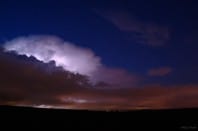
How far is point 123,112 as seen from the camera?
21.4 m

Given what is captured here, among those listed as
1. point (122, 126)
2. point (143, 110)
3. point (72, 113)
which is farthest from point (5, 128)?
point (143, 110)

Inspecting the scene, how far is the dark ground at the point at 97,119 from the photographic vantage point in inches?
758

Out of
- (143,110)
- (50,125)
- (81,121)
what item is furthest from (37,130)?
(143,110)

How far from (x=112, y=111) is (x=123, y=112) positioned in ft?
2.23

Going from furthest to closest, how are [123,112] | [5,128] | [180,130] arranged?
[123,112] < [180,130] < [5,128]

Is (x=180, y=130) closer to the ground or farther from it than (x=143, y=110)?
closer to the ground

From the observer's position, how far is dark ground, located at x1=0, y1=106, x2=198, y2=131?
19.3 m

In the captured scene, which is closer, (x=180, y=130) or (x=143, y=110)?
(x=180, y=130)

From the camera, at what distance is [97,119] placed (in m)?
20.7

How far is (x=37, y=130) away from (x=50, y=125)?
0.83 meters

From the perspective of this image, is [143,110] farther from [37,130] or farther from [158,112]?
[37,130]

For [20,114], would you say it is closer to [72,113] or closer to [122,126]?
[72,113]

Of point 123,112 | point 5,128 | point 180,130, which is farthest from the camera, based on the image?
point 123,112

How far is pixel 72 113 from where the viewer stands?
68.2ft
